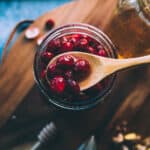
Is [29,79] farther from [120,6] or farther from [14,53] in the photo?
[120,6]

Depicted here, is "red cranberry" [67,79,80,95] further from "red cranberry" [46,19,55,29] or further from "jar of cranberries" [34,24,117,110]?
"red cranberry" [46,19,55,29]

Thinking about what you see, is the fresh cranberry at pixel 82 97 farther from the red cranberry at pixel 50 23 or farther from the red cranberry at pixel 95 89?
the red cranberry at pixel 50 23

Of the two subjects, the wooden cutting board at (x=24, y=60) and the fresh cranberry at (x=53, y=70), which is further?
the wooden cutting board at (x=24, y=60)

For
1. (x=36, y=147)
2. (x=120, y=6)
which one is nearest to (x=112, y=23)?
(x=120, y=6)

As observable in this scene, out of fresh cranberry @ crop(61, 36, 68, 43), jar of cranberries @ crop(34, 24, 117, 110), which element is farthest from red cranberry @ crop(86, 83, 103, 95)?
fresh cranberry @ crop(61, 36, 68, 43)

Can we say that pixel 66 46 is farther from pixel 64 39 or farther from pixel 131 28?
pixel 131 28

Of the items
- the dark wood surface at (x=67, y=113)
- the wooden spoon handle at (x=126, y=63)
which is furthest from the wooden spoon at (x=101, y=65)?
the dark wood surface at (x=67, y=113)

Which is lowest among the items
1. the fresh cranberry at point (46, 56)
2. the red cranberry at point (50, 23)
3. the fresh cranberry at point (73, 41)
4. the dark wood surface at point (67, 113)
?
the dark wood surface at point (67, 113)
